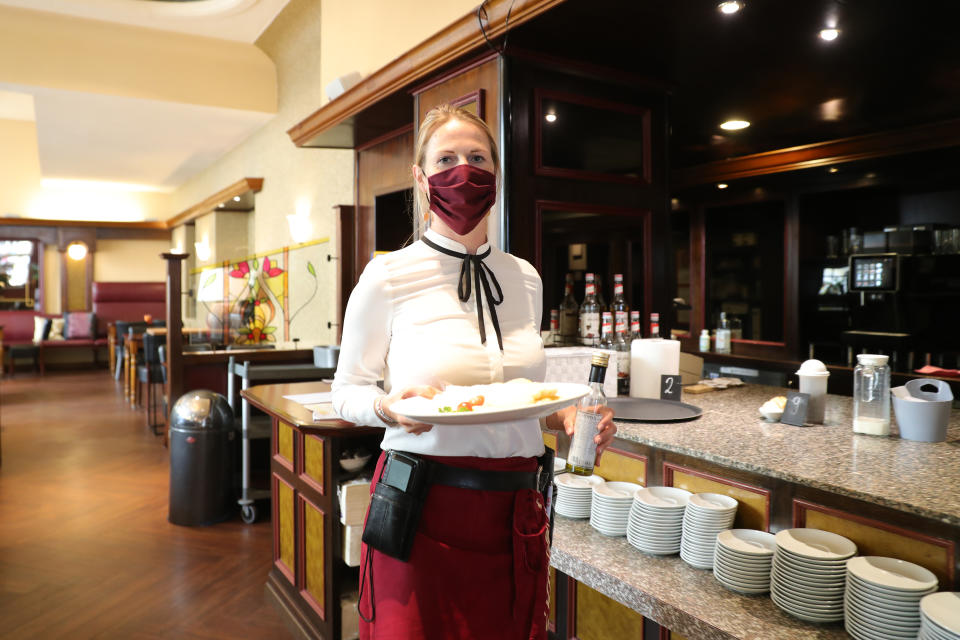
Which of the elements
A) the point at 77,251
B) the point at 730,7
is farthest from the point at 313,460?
the point at 77,251

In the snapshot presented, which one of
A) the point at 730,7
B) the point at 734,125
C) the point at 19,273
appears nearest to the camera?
the point at 730,7

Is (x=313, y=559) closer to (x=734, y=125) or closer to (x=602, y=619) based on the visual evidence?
(x=602, y=619)

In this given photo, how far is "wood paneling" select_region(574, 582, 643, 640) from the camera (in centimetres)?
227

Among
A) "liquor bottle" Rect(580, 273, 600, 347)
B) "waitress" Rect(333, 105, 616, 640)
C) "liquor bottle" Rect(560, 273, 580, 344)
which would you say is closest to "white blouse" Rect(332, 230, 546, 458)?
"waitress" Rect(333, 105, 616, 640)

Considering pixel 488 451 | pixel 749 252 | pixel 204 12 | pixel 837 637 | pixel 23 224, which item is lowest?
pixel 837 637

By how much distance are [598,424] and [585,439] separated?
0.26 feet

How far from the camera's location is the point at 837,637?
1.61 meters

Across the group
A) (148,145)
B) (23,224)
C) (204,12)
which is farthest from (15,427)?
(23,224)

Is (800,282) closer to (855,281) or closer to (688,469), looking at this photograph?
(855,281)

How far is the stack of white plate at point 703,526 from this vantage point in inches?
78.5

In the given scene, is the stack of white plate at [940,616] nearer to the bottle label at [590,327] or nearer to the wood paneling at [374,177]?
the bottle label at [590,327]

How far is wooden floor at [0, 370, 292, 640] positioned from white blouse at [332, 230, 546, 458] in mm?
2062

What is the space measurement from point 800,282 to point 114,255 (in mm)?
13869

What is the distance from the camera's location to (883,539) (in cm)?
171
